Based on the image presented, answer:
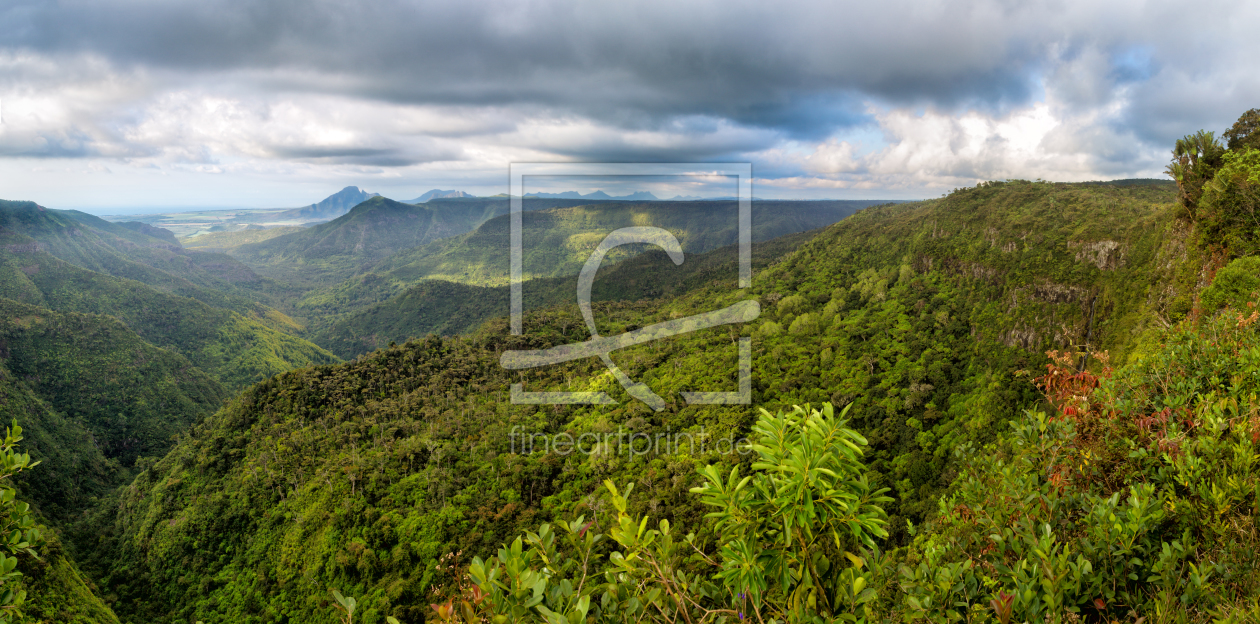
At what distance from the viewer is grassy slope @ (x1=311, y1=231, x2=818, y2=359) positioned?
122 metres

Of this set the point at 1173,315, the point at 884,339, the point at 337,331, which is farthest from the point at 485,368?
the point at 337,331

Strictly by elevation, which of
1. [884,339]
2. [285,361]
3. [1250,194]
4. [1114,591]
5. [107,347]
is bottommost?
[285,361]

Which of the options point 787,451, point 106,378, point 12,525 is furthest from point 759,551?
point 106,378

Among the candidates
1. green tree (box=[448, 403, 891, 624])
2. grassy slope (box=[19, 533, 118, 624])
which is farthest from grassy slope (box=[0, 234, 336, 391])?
green tree (box=[448, 403, 891, 624])

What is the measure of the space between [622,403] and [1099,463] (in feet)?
139

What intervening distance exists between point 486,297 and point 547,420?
123013mm

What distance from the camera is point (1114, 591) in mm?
2750

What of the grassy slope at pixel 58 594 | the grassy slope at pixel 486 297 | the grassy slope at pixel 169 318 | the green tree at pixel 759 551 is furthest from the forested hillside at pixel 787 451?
the grassy slope at pixel 486 297

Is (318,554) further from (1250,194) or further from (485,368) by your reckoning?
(1250,194)

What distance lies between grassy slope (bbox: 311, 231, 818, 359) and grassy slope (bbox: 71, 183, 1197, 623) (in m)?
53.1

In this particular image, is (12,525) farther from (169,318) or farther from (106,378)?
(169,318)

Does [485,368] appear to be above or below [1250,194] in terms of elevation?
below

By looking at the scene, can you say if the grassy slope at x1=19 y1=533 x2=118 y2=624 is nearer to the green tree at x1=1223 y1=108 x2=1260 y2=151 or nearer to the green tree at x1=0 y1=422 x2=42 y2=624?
the green tree at x1=0 y1=422 x2=42 y2=624

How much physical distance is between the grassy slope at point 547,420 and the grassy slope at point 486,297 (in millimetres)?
53068
